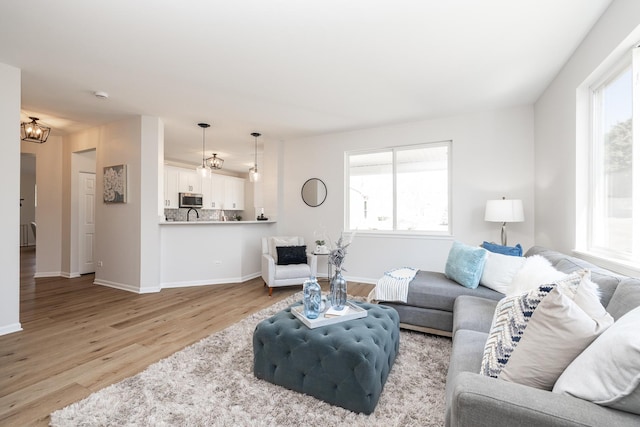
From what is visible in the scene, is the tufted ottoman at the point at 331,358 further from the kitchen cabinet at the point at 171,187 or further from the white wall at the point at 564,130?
the kitchen cabinet at the point at 171,187

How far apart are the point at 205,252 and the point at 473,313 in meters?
3.96

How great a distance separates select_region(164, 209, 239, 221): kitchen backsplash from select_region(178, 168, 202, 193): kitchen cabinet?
657 mm

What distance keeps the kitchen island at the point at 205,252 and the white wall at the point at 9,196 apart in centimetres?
165

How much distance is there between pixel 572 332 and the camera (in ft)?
3.27

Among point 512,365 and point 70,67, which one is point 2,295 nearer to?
point 70,67

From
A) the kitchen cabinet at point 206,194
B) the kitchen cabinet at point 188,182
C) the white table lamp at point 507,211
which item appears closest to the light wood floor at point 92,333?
the white table lamp at point 507,211

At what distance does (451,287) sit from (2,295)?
429cm

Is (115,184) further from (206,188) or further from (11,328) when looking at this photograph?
(206,188)

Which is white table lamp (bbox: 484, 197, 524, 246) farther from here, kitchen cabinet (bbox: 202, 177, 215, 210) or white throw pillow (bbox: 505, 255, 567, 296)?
kitchen cabinet (bbox: 202, 177, 215, 210)

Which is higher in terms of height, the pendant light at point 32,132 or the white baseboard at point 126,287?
the pendant light at point 32,132

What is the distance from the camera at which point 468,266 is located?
107 inches

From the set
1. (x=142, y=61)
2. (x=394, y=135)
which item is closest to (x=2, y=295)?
(x=142, y=61)

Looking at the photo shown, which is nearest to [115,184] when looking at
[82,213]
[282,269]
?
[82,213]

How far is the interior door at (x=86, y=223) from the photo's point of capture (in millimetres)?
5281
